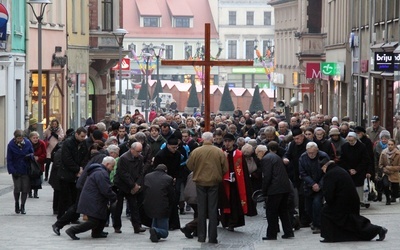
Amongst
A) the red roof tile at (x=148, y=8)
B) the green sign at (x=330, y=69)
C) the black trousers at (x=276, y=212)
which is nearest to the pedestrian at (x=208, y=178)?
the black trousers at (x=276, y=212)

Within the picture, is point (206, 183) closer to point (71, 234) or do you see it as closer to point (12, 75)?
point (71, 234)

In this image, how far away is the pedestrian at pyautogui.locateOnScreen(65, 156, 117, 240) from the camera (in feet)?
68.2

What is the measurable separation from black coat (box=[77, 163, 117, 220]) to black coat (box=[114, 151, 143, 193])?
3.63 ft

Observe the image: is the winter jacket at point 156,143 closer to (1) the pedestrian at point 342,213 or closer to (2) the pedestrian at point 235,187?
(2) the pedestrian at point 235,187

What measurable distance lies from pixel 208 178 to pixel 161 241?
1269 millimetres

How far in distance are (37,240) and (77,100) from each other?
33743mm

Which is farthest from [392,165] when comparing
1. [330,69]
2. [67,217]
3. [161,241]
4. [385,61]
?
[330,69]

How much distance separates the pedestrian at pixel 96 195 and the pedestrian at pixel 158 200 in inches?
26.3

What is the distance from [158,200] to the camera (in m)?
21.3

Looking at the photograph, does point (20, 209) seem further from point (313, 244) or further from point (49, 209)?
point (313, 244)

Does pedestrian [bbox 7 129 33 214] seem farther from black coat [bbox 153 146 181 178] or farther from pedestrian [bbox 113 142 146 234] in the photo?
pedestrian [bbox 113 142 146 234]

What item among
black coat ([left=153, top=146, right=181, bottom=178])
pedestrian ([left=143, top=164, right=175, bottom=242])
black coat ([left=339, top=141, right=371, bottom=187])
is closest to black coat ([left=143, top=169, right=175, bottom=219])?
pedestrian ([left=143, top=164, right=175, bottom=242])

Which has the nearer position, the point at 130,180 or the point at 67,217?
the point at 67,217

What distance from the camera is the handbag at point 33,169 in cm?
2561
